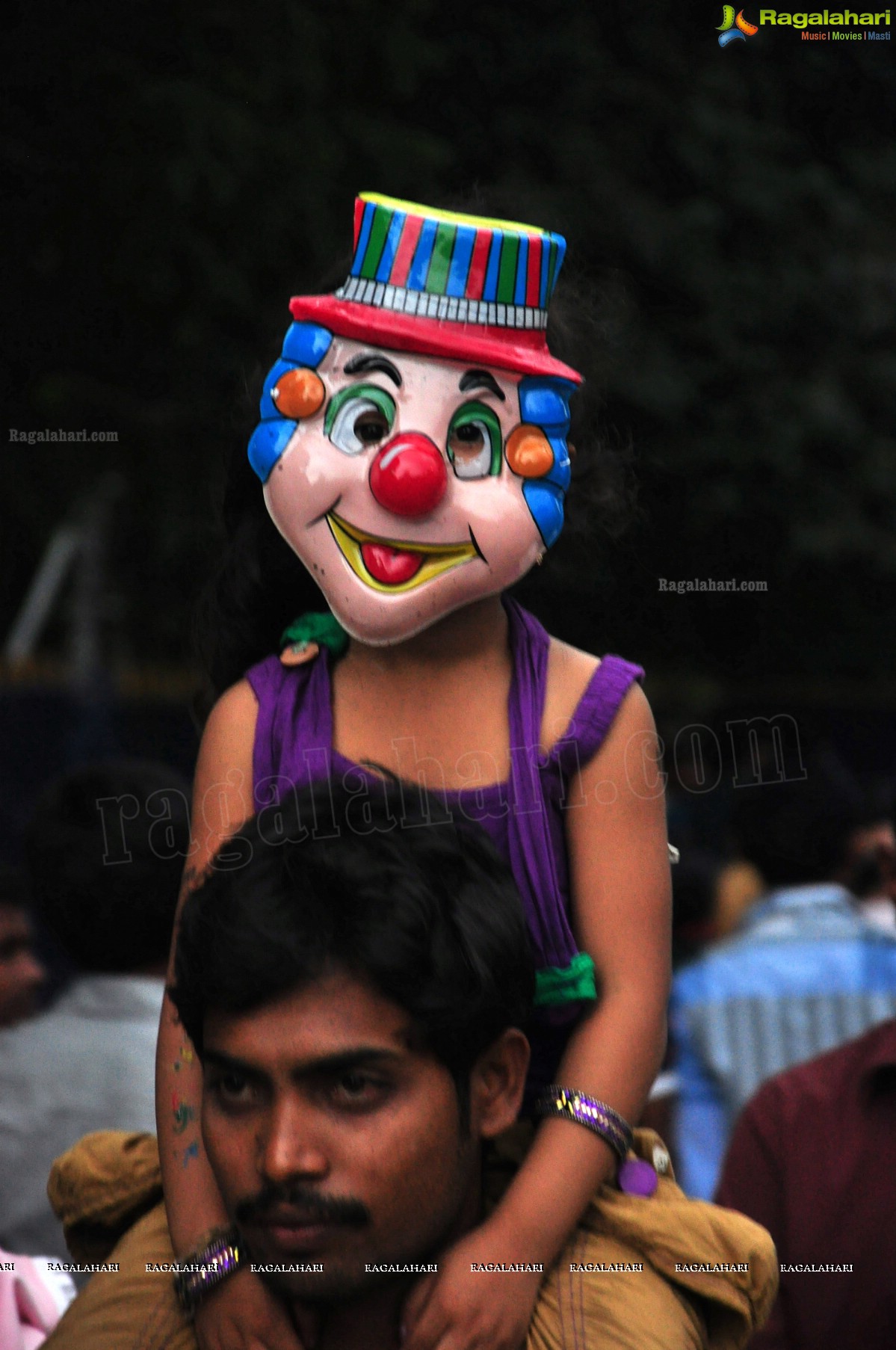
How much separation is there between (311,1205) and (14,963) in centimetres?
168

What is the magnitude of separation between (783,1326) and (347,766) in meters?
1.22

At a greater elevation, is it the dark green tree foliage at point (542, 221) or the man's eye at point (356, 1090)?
the dark green tree foliage at point (542, 221)

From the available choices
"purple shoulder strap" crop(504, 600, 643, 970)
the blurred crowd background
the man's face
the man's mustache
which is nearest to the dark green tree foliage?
the blurred crowd background

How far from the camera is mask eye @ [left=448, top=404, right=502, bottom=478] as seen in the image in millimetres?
1839

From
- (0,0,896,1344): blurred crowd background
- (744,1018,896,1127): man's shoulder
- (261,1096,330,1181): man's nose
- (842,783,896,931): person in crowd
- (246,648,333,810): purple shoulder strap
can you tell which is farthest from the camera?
(0,0,896,1344): blurred crowd background

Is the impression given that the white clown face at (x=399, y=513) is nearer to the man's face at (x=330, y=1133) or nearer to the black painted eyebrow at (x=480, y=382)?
the black painted eyebrow at (x=480, y=382)

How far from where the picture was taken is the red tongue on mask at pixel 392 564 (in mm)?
1821

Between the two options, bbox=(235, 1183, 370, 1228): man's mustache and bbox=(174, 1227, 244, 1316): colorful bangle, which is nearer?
bbox=(235, 1183, 370, 1228): man's mustache

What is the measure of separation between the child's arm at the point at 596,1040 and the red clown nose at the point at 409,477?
1.23ft

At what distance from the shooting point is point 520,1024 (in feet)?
5.71

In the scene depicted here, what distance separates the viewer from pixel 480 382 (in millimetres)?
1836

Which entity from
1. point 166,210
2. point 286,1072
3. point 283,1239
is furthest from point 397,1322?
point 166,210

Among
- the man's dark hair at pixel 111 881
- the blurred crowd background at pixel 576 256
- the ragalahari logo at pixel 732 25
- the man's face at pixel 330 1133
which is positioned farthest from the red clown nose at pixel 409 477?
the ragalahari logo at pixel 732 25

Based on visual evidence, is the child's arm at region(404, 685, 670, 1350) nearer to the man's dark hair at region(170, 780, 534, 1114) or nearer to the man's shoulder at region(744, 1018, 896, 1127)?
the man's dark hair at region(170, 780, 534, 1114)
